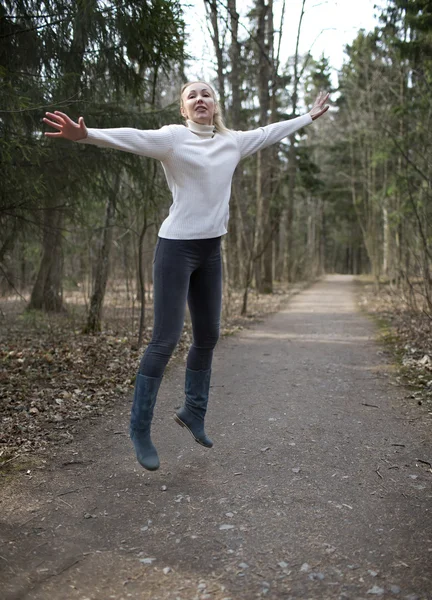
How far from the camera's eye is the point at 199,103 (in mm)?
3217

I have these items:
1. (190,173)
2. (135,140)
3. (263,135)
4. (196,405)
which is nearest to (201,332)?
(196,405)

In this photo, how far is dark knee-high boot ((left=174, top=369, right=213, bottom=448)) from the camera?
346 cm

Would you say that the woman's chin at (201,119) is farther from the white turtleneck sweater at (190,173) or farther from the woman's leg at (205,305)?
the woman's leg at (205,305)

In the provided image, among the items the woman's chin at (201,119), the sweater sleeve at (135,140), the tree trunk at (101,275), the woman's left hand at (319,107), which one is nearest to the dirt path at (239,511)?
the sweater sleeve at (135,140)

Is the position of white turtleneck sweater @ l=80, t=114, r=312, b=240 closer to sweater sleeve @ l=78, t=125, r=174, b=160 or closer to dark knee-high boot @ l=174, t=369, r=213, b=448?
sweater sleeve @ l=78, t=125, r=174, b=160

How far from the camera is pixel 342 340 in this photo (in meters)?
9.15

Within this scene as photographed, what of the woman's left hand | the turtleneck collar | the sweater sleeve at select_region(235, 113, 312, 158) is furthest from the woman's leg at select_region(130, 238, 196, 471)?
the woman's left hand

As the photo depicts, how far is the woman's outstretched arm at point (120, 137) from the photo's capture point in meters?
2.79

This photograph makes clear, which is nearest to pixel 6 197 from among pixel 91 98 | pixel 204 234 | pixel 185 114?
pixel 91 98

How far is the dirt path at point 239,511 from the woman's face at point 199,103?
2117 millimetres

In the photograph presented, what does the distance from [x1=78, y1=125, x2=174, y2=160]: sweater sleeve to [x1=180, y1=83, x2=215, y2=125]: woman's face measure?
0.71 feet

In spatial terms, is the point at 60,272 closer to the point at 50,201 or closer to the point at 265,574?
the point at 50,201

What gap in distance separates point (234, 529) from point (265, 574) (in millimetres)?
394

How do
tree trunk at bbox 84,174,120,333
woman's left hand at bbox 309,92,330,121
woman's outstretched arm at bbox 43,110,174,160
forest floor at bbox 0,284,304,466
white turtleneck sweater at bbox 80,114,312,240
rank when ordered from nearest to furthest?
woman's outstretched arm at bbox 43,110,174,160, white turtleneck sweater at bbox 80,114,312,240, woman's left hand at bbox 309,92,330,121, forest floor at bbox 0,284,304,466, tree trunk at bbox 84,174,120,333
